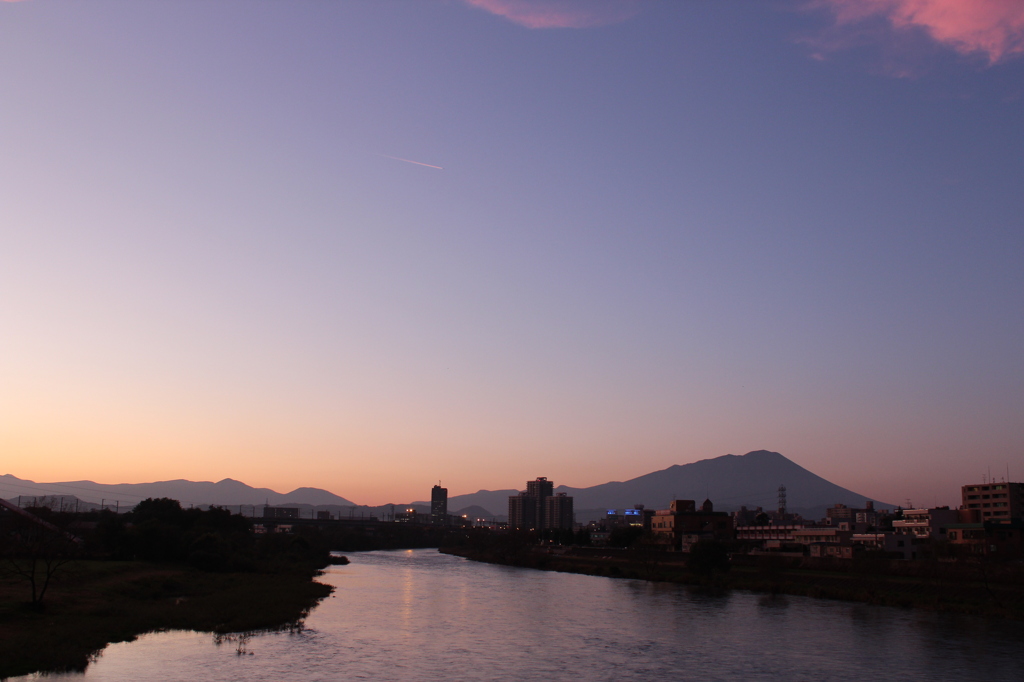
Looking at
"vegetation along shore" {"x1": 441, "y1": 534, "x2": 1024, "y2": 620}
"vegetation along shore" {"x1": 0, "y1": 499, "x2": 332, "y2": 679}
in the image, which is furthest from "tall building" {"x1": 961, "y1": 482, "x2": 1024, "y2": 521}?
"vegetation along shore" {"x1": 0, "y1": 499, "x2": 332, "y2": 679}

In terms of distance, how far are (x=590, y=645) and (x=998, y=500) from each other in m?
90.8

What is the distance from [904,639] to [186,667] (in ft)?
93.3

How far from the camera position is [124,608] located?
109ft

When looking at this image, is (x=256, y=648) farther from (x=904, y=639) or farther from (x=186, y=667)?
(x=904, y=639)

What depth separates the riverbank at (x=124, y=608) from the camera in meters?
23.4

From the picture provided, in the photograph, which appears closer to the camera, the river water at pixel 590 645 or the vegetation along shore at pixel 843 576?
the river water at pixel 590 645

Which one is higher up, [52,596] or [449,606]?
[52,596]

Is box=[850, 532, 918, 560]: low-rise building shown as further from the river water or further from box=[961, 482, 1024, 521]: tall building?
box=[961, 482, 1024, 521]: tall building

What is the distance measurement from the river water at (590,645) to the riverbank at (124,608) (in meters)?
1.19

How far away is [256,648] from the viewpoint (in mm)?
27672

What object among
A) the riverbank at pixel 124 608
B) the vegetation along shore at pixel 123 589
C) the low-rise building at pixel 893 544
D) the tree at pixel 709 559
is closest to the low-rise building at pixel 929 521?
the low-rise building at pixel 893 544

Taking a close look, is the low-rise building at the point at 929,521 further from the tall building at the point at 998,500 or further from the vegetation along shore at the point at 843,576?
the vegetation along shore at the point at 843,576

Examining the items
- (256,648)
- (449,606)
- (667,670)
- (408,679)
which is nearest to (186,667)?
(256,648)

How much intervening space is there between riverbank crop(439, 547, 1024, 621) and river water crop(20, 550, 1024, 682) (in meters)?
2.53
